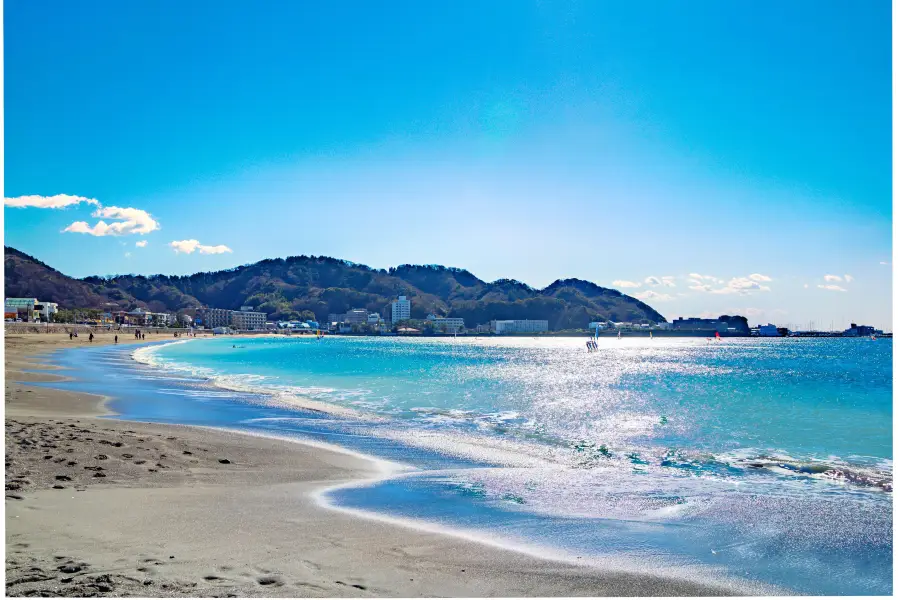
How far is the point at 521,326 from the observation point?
170625mm

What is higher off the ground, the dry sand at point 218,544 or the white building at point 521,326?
the dry sand at point 218,544

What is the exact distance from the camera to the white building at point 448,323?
17088 cm

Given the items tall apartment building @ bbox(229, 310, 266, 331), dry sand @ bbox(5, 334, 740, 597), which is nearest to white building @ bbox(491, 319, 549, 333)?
tall apartment building @ bbox(229, 310, 266, 331)

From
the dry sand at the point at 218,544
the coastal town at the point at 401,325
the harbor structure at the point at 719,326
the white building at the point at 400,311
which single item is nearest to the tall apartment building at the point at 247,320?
the coastal town at the point at 401,325

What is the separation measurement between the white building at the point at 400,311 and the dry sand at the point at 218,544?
557 ft

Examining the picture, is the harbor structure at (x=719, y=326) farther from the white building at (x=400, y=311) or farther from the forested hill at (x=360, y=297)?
the white building at (x=400, y=311)

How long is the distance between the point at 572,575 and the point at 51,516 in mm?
3693

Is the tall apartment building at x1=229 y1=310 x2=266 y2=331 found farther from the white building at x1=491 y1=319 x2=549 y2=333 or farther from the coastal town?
the white building at x1=491 y1=319 x2=549 y2=333

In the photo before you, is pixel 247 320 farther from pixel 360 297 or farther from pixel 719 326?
pixel 719 326

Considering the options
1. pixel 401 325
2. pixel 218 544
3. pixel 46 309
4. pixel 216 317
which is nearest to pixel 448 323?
pixel 401 325

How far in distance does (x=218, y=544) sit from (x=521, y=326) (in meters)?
168

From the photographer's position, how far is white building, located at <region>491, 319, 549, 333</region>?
17062cm

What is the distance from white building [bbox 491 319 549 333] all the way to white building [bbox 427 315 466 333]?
1106 cm

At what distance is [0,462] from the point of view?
4.04m
